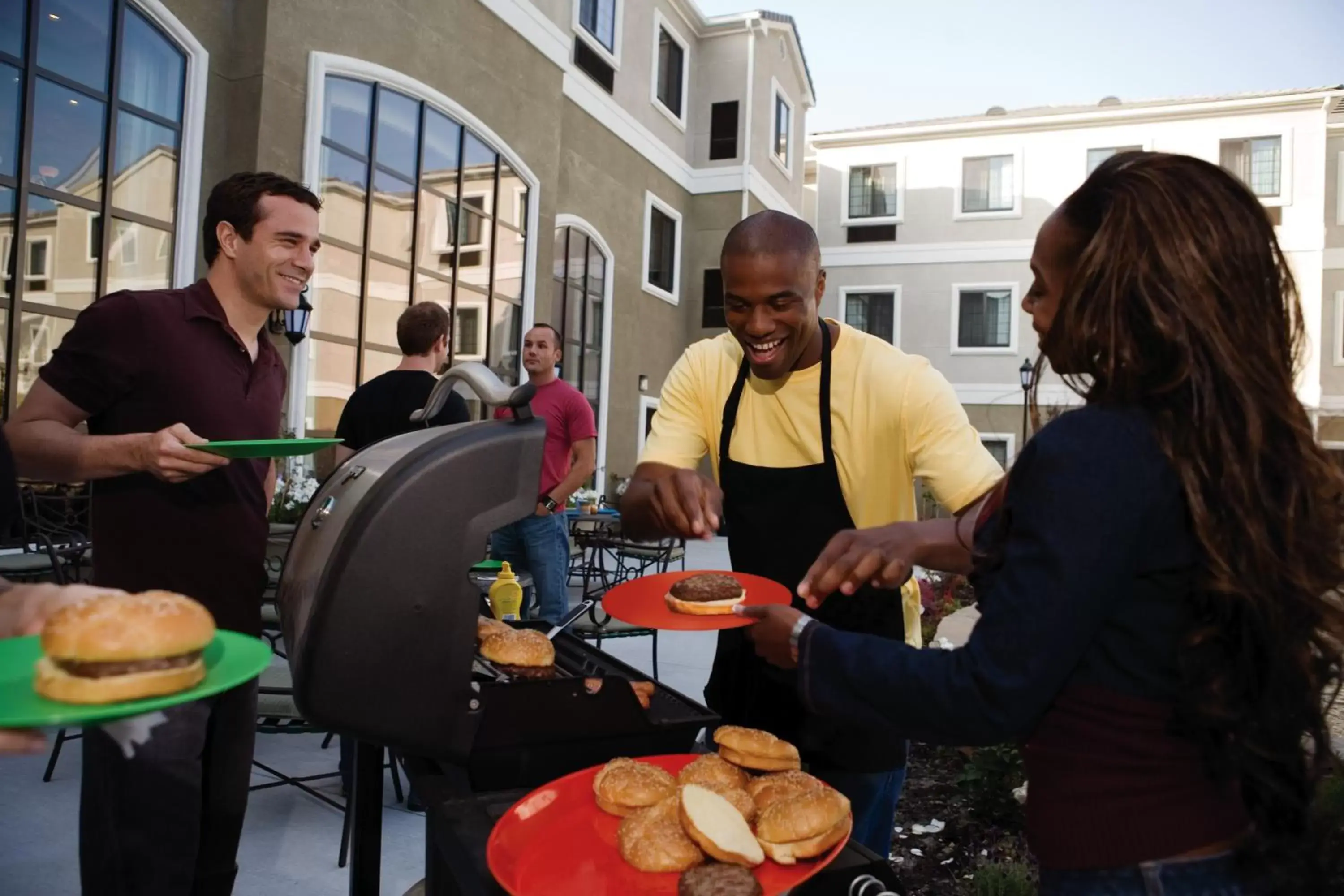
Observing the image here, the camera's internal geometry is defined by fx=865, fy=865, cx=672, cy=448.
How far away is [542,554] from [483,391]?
4.05 meters

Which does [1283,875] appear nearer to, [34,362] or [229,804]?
[229,804]

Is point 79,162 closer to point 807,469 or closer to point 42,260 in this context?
point 42,260

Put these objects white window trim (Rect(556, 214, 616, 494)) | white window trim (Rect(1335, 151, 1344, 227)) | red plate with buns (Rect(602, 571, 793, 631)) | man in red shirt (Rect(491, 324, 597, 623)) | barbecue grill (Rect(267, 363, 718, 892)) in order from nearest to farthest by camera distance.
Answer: barbecue grill (Rect(267, 363, 718, 892)) < red plate with buns (Rect(602, 571, 793, 631)) < man in red shirt (Rect(491, 324, 597, 623)) < white window trim (Rect(556, 214, 616, 494)) < white window trim (Rect(1335, 151, 1344, 227))

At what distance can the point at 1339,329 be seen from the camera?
68.3 ft

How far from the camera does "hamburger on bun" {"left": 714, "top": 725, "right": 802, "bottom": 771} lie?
1.41 metres

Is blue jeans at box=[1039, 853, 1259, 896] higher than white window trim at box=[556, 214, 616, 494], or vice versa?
white window trim at box=[556, 214, 616, 494]

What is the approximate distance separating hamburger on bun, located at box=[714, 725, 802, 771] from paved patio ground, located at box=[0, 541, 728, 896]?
2243mm

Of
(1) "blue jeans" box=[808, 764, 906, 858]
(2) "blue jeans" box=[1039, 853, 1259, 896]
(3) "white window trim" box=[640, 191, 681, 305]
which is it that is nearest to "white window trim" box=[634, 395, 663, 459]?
(3) "white window trim" box=[640, 191, 681, 305]

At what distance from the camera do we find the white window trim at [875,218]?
22.1 metres

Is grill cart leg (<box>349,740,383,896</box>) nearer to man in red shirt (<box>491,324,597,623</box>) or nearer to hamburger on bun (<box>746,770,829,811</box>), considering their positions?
hamburger on bun (<box>746,770,829,811</box>)

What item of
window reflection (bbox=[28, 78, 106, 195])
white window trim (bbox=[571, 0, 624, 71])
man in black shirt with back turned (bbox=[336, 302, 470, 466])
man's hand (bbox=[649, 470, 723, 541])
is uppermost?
white window trim (bbox=[571, 0, 624, 71])

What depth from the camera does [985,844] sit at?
3.32 metres

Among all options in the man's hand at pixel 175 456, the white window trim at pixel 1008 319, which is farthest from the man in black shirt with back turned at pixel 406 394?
the white window trim at pixel 1008 319

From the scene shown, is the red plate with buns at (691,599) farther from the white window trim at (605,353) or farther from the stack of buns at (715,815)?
the white window trim at (605,353)
